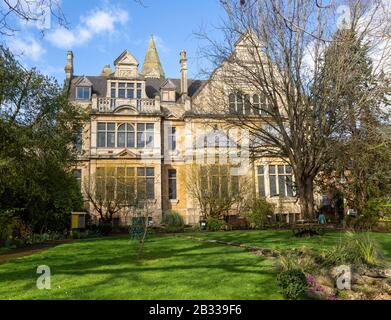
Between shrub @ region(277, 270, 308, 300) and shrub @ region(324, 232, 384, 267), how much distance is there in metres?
2.28

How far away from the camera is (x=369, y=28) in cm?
1555

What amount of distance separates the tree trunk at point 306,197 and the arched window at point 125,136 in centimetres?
1783

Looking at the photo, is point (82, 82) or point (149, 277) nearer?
point (149, 277)

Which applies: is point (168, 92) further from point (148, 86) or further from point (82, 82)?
point (82, 82)

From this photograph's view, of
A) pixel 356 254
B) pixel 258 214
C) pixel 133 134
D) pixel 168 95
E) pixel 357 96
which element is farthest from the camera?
pixel 168 95

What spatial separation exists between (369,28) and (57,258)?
14535 mm

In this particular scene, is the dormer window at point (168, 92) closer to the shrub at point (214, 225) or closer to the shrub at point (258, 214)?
the shrub at point (258, 214)

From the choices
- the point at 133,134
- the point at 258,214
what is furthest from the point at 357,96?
the point at 133,134

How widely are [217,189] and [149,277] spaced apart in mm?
19022

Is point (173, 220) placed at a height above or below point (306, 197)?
below

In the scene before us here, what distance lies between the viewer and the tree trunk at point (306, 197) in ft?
53.5

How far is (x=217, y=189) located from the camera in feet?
88.2

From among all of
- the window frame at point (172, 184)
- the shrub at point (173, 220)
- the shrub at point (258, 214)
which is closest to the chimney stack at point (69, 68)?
the window frame at point (172, 184)
